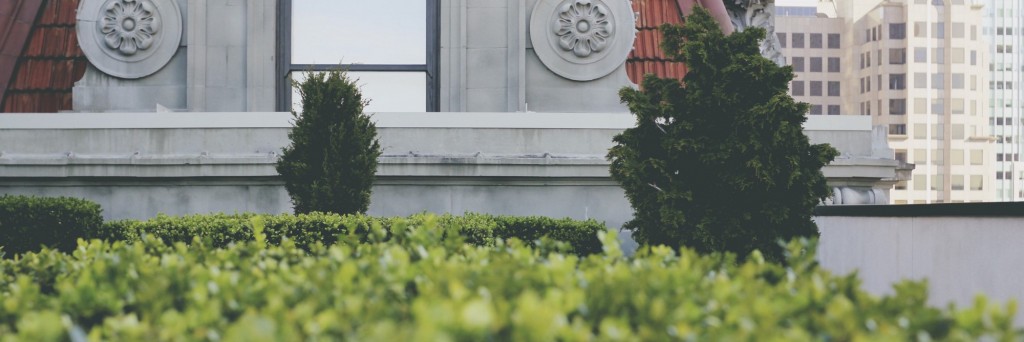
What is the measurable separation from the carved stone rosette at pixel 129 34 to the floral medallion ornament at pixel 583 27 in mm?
7652

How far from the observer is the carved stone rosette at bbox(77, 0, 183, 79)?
66.3 ft

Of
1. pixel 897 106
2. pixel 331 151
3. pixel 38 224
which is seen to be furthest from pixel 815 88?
pixel 38 224

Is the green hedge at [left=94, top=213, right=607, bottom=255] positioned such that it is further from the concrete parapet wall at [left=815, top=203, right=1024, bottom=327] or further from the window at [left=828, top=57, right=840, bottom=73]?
the window at [left=828, top=57, right=840, bottom=73]

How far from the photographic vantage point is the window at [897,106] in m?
101

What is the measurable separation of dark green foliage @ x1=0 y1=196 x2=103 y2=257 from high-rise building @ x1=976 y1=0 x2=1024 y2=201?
357ft

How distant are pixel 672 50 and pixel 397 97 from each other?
9.88 metres

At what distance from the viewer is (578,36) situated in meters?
20.4

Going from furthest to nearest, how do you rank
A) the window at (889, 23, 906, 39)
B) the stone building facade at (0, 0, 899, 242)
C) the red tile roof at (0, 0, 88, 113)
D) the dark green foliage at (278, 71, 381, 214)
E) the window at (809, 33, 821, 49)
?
the window at (809, 33, 821, 49) < the window at (889, 23, 906, 39) < the red tile roof at (0, 0, 88, 113) < the stone building facade at (0, 0, 899, 242) < the dark green foliage at (278, 71, 381, 214)

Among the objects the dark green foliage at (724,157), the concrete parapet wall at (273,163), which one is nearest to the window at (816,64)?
the concrete parapet wall at (273,163)

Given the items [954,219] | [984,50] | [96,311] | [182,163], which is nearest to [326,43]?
[182,163]

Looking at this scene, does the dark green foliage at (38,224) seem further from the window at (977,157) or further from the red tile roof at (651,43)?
the window at (977,157)

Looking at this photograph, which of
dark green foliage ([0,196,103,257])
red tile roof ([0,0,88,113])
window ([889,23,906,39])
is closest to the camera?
dark green foliage ([0,196,103,257])

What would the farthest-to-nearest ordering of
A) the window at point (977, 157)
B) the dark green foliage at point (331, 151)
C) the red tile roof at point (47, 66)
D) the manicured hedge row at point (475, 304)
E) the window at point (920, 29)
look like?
the window at point (977, 157)
the window at point (920, 29)
the red tile roof at point (47, 66)
the dark green foliage at point (331, 151)
the manicured hedge row at point (475, 304)

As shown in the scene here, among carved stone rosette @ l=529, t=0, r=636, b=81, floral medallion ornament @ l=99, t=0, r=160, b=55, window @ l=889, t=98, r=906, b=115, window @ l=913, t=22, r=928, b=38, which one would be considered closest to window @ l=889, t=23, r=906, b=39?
window @ l=913, t=22, r=928, b=38
